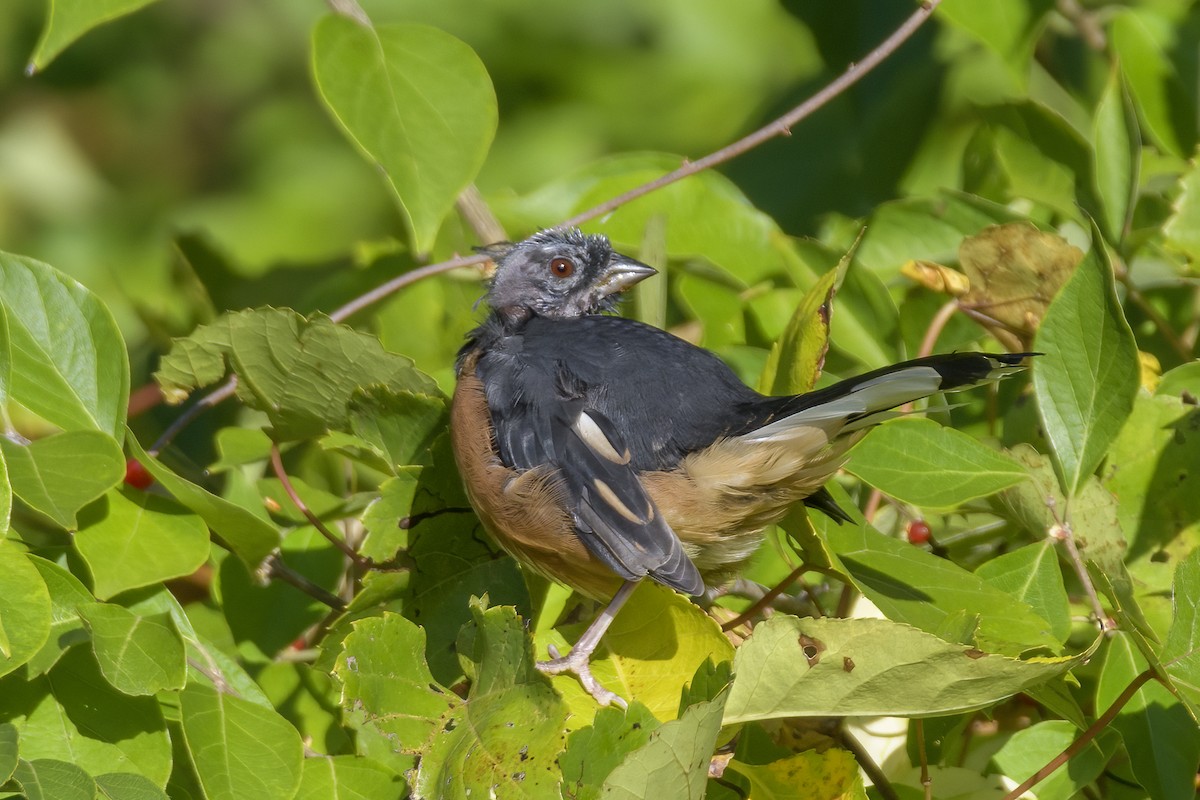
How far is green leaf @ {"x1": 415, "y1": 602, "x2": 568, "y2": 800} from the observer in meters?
1.56

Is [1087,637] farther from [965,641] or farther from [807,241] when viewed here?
[807,241]

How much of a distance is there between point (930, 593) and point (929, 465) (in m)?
0.20

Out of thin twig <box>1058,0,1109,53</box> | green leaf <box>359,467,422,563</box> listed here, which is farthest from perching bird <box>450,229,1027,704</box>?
thin twig <box>1058,0,1109,53</box>

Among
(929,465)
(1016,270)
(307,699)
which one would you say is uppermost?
(1016,270)

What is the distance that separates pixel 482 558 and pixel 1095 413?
3.46ft

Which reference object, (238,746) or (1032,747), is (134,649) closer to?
(238,746)

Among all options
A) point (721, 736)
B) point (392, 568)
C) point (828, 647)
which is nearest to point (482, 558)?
point (392, 568)

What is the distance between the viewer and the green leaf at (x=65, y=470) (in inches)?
68.3

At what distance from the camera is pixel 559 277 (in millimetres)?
3178

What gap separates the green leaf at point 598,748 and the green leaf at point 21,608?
70 cm

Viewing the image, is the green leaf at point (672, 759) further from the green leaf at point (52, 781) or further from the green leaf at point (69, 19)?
the green leaf at point (69, 19)

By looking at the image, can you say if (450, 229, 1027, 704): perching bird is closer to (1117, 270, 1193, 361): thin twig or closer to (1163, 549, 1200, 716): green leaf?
(1163, 549, 1200, 716): green leaf

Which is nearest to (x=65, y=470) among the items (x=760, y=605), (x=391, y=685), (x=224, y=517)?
(x=224, y=517)

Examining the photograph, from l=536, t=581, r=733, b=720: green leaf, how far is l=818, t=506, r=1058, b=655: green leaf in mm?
242
